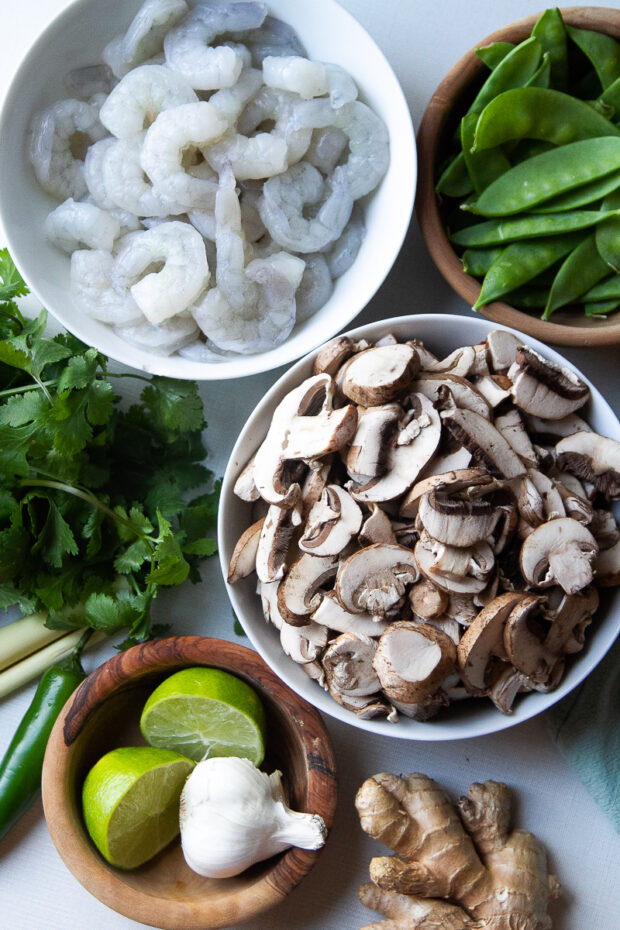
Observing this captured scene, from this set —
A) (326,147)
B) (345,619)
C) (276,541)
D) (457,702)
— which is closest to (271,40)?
(326,147)

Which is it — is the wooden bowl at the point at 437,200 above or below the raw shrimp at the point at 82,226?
below

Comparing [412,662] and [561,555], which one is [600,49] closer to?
[561,555]

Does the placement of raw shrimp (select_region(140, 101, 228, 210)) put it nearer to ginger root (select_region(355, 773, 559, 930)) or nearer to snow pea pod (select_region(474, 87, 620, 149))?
snow pea pod (select_region(474, 87, 620, 149))

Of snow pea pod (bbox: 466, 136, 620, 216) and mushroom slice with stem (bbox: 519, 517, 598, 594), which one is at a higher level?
snow pea pod (bbox: 466, 136, 620, 216)

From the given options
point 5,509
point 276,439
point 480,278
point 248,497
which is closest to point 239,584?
point 248,497

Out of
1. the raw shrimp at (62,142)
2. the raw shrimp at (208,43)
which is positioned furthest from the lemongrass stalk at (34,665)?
the raw shrimp at (208,43)

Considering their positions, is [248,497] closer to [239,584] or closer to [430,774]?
[239,584]

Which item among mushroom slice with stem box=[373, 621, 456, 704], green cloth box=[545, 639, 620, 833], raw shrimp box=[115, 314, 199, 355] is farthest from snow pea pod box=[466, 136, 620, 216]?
green cloth box=[545, 639, 620, 833]

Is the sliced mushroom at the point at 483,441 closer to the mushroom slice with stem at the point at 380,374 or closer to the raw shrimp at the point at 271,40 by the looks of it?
the mushroom slice with stem at the point at 380,374
